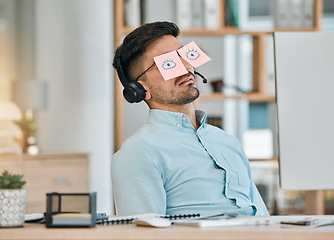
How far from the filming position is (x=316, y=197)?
369 centimetres

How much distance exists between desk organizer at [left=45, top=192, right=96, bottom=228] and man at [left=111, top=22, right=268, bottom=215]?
347 millimetres

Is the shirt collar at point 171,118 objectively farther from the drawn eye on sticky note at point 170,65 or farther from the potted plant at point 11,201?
the potted plant at point 11,201

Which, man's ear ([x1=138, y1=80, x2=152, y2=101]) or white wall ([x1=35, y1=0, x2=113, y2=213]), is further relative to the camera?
white wall ([x1=35, y1=0, x2=113, y2=213])

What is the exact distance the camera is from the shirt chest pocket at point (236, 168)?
1.57m

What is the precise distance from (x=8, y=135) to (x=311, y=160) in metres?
3.10

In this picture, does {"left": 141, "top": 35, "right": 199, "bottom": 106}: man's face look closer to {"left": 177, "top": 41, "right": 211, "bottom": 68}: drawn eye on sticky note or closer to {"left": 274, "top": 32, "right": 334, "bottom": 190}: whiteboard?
{"left": 177, "top": 41, "right": 211, "bottom": 68}: drawn eye on sticky note

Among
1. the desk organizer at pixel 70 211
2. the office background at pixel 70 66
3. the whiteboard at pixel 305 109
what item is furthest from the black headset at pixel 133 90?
the office background at pixel 70 66

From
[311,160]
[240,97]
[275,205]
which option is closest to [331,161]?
[311,160]

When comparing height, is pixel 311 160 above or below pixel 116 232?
above

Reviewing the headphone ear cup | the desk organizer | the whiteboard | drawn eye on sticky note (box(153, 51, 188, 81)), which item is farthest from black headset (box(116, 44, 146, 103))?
the desk organizer

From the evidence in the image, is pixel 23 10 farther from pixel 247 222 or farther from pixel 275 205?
pixel 247 222

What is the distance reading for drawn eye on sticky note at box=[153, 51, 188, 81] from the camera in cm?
148

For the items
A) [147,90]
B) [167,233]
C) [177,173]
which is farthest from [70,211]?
Result: [147,90]

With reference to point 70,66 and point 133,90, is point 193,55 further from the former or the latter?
point 70,66
